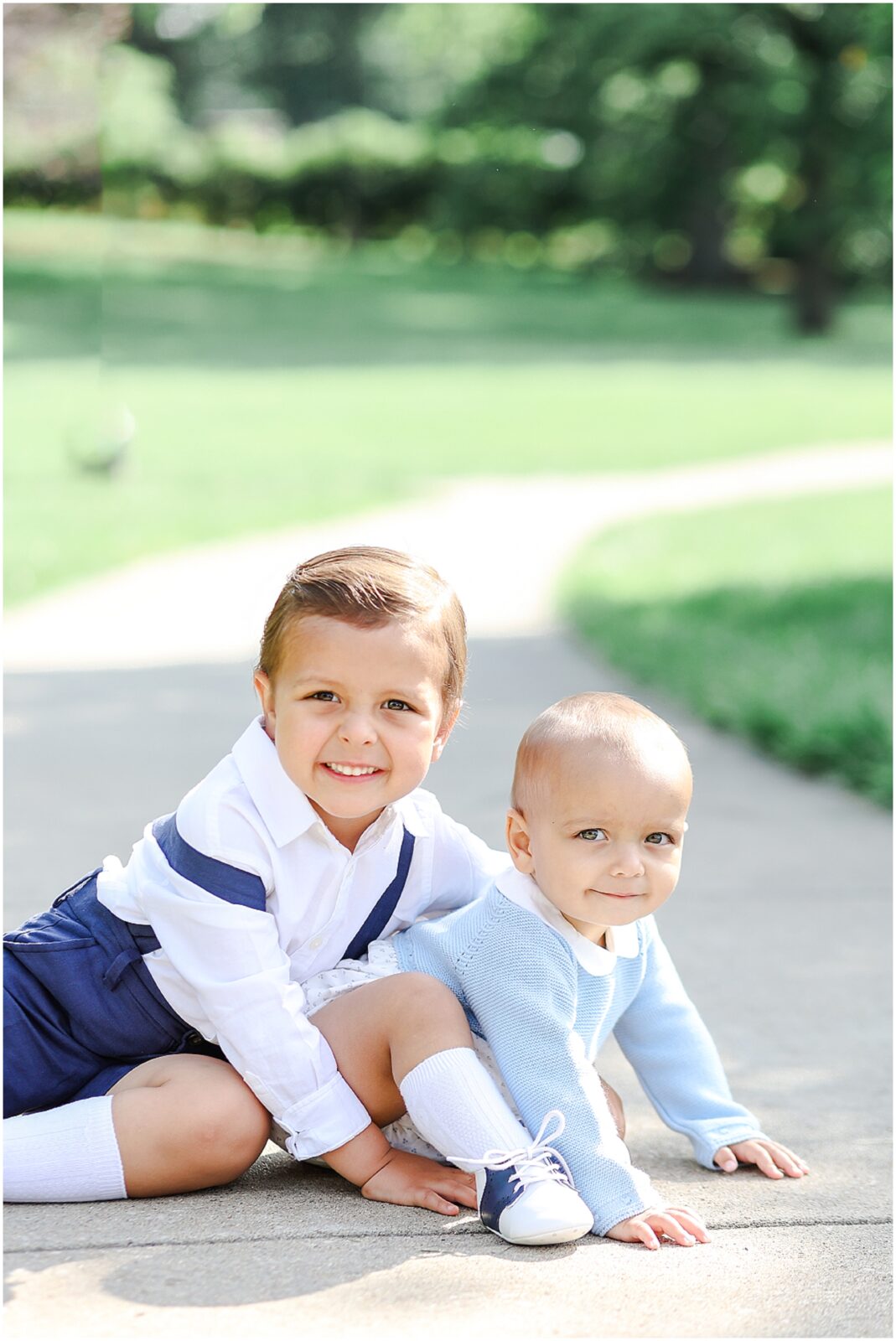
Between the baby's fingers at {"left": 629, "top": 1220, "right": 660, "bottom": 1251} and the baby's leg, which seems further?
Answer: the baby's leg

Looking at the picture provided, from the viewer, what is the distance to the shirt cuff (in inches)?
93.4

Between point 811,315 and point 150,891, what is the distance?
1089 inches

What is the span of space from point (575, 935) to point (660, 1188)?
404 mm

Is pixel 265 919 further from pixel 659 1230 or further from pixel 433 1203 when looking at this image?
pixel 659 1230

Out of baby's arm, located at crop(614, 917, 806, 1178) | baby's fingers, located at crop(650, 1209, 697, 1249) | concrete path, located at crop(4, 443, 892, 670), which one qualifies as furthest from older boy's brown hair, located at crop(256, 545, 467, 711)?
concrete path, located at crop(4, 443, 892, 670)

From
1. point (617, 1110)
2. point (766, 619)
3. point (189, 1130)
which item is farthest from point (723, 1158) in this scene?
point (766, 619)

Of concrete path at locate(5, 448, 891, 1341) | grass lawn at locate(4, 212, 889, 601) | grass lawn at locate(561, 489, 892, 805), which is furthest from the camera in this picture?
grass lawn at locate(4, 212, 889, 601)

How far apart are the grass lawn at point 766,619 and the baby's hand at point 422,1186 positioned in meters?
3.04

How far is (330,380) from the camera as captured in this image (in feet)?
67.0

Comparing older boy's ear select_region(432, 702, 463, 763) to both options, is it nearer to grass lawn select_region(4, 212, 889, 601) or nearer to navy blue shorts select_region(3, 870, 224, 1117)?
navy blue shorts select_region(3, 870, 224, 1117)

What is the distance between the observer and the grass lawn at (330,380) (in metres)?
12.2

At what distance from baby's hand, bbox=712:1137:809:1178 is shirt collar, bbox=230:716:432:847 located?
0.77 metres

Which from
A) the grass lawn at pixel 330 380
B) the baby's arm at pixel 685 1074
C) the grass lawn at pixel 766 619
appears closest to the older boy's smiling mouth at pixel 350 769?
the baby's arm at pixel 685 1074

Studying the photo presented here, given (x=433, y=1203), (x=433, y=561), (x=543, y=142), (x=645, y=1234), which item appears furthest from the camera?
(x=543, y=142)
